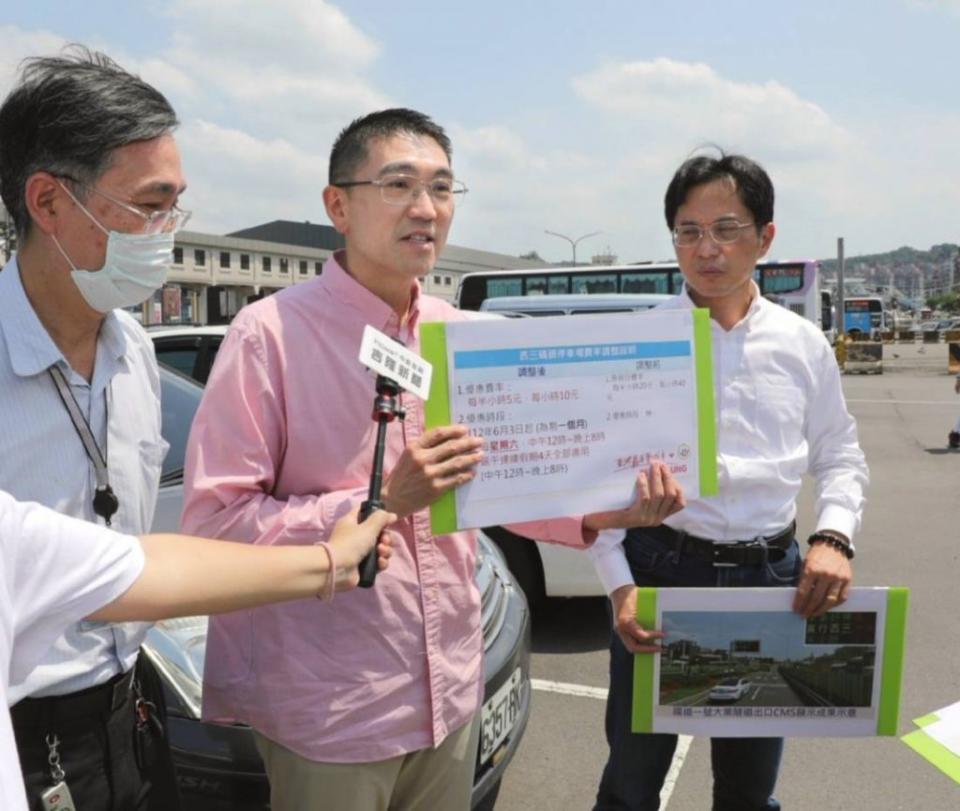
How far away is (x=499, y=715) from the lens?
8.48ft

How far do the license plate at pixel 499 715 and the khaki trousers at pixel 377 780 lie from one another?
54 cm

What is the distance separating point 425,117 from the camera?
1.79 meters

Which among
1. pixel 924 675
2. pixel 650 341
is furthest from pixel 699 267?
pixel 924 675

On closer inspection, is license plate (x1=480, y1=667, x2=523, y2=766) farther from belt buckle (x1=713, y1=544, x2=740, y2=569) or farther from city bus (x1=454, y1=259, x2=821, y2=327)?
city bus (x1=454, y1=259, x2=821, y2=327)

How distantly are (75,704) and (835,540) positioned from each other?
65.5 inches

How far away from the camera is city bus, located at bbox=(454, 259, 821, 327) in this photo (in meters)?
19.6

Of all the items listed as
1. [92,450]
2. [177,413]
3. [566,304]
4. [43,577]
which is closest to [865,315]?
[566,304]

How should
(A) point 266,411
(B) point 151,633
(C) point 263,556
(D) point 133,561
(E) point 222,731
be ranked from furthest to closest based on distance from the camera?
(B) point 151,633
(E) point 222,731
(A) point 266,411
(C) point 263,556
(D) point 133,561

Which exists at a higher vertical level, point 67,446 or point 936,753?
point 67,446

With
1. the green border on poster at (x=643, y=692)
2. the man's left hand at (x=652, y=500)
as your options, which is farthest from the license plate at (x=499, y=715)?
the man's left hand at (x=652, y=500)

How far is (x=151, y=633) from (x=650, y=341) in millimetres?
1519

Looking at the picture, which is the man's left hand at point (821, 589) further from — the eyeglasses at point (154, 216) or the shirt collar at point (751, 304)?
the eyeglasses at point (154, 216)

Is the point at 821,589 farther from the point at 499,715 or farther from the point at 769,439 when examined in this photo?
the point at 499,715

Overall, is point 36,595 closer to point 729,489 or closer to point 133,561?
point 133,561
